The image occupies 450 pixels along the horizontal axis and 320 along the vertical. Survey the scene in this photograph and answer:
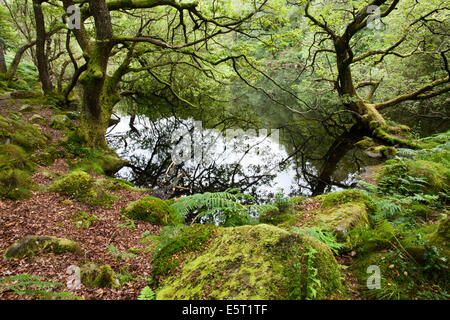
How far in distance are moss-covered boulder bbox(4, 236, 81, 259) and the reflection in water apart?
14.7 feet

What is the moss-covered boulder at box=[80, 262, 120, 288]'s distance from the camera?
2545 millimetres

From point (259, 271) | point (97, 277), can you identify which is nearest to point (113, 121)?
point (97, 277)

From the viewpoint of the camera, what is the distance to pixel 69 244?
315 centimetres

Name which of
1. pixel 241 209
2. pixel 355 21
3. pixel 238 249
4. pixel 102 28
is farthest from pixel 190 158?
pixel 355 21

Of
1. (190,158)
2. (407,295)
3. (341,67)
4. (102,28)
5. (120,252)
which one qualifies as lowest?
(120,252)

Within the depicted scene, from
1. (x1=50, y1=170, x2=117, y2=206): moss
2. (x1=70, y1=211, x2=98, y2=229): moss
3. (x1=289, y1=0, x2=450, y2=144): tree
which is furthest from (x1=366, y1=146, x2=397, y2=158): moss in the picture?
(x1=70, y1=211, x2=98, y2=229): moss

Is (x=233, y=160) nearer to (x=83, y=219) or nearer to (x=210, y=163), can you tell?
(x=210, y=163)

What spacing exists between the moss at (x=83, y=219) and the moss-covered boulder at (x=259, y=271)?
257 centimetres

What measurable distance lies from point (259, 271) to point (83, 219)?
12.5ft

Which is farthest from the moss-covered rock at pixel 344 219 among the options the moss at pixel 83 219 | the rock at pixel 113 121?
the rock at pixel 113 121

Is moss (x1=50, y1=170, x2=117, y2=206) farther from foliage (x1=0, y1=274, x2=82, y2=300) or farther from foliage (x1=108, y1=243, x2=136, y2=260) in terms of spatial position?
foliage (x1=0, y1=274, x2=82, y2=300)

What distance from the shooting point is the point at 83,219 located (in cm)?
427
